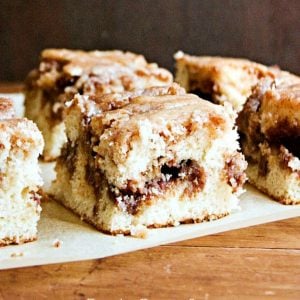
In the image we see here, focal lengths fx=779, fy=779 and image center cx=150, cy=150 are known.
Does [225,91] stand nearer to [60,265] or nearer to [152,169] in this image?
[152,169]

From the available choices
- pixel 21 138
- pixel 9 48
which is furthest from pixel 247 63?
pixel 9 48

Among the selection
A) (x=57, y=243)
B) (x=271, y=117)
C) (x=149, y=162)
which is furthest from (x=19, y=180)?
(x=271, y=117)

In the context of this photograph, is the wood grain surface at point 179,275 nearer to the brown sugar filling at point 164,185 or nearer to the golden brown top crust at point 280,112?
the brown sugar filling at point 164,185

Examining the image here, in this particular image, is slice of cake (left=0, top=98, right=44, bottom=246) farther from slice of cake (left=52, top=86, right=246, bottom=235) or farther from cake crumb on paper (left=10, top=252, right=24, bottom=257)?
slice of cake (left=52, top=86, right=246, bottom=235)

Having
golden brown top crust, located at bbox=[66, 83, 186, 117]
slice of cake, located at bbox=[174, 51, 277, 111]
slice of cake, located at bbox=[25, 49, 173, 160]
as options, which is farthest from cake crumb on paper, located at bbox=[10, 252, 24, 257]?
slice of cake, located at bbox=[174, 51, 277, 111]

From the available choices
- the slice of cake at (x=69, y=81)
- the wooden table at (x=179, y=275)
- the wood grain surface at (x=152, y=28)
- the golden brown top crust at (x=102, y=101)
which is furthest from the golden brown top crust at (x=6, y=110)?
the wood grain surface at (x=152, y=28)

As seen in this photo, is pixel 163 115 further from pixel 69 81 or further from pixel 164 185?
pixel 69 81
